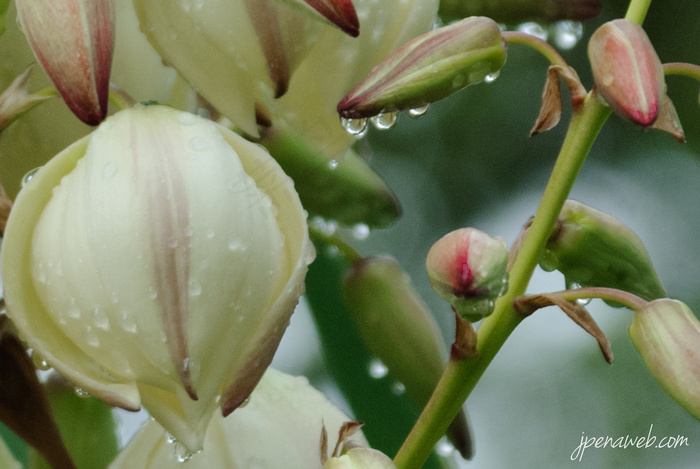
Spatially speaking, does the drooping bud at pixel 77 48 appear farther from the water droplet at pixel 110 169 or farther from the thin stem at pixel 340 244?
the thin stem at pixel 340 244

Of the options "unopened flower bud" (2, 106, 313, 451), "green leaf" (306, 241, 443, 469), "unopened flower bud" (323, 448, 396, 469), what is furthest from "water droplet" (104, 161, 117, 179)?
"green leaf" (306, 241, 443, 469)

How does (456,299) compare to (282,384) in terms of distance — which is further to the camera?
(282,384)

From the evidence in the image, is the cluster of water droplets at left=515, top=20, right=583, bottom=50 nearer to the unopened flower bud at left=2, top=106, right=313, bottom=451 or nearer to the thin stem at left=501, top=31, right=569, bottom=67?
the thin stem at left=501, top=31, right=569, bottom=67

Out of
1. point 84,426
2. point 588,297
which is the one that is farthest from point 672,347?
point 84,426

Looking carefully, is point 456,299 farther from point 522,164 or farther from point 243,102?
point 522,164

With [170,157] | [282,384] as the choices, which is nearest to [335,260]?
[282,384]

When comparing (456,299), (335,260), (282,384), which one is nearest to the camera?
(456,299)

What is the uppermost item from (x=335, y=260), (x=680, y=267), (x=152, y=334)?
(x=152, y=334)

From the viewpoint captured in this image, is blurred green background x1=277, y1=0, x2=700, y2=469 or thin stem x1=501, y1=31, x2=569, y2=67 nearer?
thin stem x1=501, y1=31, x2=569, y2=67
